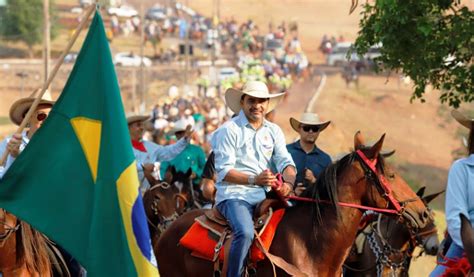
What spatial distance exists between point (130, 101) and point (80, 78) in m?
71.9

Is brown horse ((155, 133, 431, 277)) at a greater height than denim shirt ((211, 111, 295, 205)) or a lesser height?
lesser

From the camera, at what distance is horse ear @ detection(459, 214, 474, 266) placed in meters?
8.66

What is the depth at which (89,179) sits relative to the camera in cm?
858

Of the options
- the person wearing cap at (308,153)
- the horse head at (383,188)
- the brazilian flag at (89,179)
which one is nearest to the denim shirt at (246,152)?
the horse head at (383,188)

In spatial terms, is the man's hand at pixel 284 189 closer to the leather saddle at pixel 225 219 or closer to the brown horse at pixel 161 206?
the leather saddle at pixel 225 219

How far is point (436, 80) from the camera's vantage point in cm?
1784

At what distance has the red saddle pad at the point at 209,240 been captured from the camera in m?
11.5

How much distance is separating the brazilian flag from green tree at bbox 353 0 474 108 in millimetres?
8098

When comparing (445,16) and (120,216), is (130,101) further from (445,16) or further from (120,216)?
(120,216)

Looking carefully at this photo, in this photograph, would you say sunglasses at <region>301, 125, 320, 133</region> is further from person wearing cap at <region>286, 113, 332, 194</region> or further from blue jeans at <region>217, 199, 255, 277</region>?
blue jeans at <region>217, 199, 255, 277</region>

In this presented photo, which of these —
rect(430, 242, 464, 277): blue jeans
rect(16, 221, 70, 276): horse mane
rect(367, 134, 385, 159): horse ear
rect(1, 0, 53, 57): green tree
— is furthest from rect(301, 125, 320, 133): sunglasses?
rect(1, 0, 53, 57): green tree

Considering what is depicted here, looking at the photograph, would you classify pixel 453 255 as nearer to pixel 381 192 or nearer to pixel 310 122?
pixel 381 192

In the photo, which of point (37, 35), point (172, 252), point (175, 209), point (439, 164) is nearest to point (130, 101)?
point (37, 35)

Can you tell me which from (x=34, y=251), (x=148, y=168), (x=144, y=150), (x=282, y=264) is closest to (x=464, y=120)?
(x=282, y=264)
